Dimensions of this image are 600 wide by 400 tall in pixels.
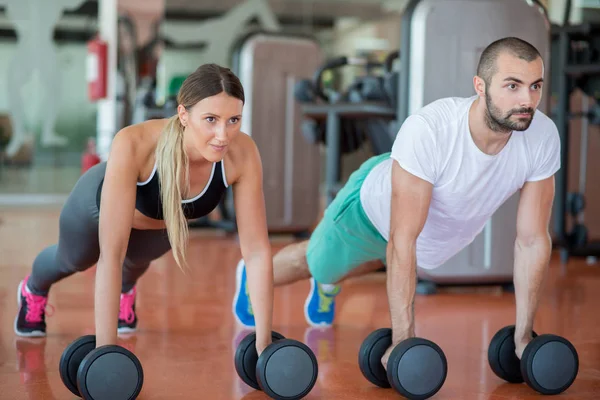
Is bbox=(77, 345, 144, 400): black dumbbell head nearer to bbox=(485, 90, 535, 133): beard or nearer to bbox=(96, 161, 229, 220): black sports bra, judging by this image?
bbox=(96, 161, 229, 220): black sports bra

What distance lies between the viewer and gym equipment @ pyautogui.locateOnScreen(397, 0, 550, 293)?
143 inches

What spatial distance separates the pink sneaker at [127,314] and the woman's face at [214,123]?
972 mm

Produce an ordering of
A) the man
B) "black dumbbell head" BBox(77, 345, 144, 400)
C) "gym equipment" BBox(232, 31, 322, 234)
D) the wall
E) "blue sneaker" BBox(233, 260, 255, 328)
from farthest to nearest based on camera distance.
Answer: the wall → "gym equipment" BBox(232, 31, 322, 234) → "blue sneaker" BBox(233, 260, 255, 328) → the man → "black dumbbell head" BBox(77, 345, 144, 400)

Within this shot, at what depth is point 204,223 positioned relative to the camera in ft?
20.5

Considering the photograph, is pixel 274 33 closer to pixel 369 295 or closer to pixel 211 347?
pixel 369 295

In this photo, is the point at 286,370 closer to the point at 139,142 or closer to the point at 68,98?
the point at 139,142

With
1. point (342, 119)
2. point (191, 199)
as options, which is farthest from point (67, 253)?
point (342, 119)

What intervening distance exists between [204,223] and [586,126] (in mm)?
2881

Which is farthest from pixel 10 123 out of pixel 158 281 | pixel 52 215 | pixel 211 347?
pixel 211 347

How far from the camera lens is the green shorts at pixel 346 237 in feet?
8.40

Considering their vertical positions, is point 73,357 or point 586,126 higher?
point 586,126

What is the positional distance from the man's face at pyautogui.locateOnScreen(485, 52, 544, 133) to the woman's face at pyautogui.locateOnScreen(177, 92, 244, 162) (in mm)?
677

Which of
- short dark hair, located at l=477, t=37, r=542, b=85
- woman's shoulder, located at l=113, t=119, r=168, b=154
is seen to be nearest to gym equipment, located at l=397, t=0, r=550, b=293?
short dark hair, located at l=477, t=37, r=542, b=85

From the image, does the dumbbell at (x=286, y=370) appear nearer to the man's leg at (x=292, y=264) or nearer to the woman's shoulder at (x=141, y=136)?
the woman's shoulder at (x=141, y=136)
